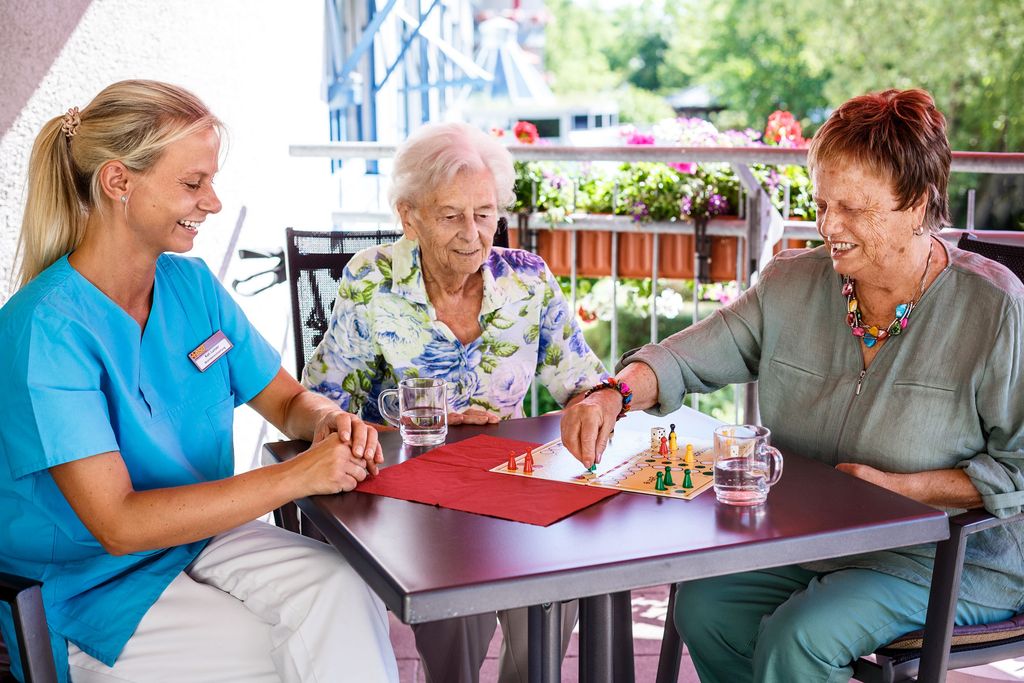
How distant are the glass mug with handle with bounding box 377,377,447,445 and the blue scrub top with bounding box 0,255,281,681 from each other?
38 cm

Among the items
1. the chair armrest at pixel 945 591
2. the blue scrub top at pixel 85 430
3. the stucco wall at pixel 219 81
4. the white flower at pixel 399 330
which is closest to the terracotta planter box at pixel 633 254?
the stucco wall at pixel 219 81

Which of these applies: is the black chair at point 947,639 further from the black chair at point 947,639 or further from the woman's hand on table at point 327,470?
the woman's hand on table at point 327,470

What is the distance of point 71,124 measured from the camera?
183 centimetres

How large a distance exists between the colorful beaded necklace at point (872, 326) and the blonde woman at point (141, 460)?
3.18 ft

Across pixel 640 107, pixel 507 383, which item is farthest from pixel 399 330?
pixel 640 107

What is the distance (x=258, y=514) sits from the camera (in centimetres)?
166

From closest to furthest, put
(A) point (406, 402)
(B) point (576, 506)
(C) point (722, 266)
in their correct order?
(B) point (576, 506) → (A) point (406, 402) → (C) point (722, 266)

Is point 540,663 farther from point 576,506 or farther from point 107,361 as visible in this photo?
point 107,361

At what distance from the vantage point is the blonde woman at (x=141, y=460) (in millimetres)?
1637

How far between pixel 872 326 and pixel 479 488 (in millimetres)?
880

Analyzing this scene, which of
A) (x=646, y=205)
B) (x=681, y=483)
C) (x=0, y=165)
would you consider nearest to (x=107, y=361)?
(x=681, y=483)

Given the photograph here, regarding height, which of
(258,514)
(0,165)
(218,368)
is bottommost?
(258,514)

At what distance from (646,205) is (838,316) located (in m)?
2.38

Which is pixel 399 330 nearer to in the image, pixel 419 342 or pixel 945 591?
pixel 419 342
